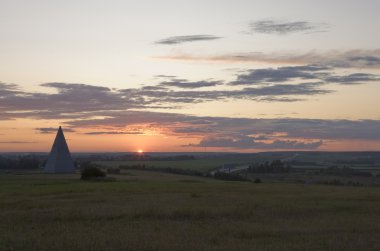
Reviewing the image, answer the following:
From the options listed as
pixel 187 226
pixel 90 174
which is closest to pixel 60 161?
pixel 90 174

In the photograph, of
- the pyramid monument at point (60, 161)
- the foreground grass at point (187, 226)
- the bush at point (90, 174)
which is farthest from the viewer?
the pyramid monument at point (60, 161)

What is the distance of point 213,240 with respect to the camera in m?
20.0

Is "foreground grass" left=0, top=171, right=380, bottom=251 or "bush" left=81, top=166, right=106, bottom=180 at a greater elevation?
"bush" left=81, top=166, right=106, bottom=180

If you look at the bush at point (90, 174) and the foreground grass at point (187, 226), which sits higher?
the bush at point (90, 174)

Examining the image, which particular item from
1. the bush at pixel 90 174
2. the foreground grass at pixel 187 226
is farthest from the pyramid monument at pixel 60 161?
the foreground grass at pixel 187 226

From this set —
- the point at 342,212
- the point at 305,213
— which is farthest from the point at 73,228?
the point at 342,212

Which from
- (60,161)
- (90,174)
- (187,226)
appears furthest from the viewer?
(60,161)

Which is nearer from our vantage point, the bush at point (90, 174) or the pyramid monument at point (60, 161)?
the bush at point (90, 174)

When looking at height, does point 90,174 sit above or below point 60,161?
below

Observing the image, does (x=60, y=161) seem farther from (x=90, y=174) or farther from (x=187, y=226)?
(x=187, y=226)

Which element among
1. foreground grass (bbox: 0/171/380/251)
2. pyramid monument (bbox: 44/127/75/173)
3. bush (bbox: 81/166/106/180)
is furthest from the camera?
pyramid monument (bbox: 44/127/75/173)

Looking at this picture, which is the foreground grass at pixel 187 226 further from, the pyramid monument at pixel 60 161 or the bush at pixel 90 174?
the pyramid monument at pixel 60 161

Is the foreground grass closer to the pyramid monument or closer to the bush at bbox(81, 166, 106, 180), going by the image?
the bush at bbox(81, 166, 106, 180)

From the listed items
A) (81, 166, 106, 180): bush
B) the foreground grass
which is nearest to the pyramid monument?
(81, 166, 106, 180): bush
